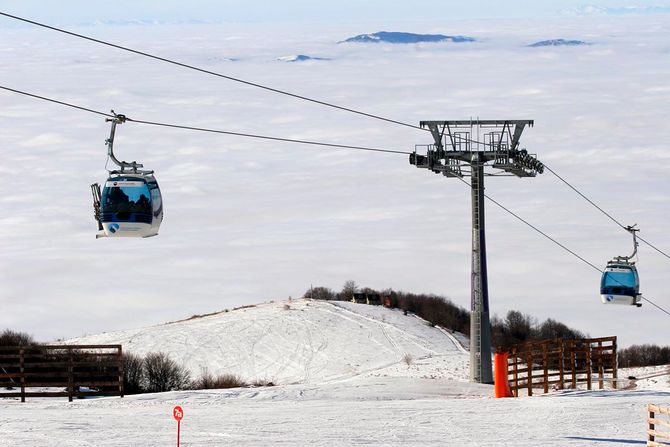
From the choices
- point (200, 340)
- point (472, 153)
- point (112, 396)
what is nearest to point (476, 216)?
point (472, 153)

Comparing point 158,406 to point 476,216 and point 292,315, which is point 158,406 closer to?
point 476,216

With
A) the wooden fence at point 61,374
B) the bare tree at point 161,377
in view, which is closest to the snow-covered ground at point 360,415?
the wooden fence at point 61,374

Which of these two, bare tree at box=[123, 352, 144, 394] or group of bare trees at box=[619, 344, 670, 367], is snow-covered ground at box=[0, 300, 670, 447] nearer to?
bare tree at box=[123, 352, 144, 394]

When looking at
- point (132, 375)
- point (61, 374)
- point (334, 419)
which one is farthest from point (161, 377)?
point (334, 419)

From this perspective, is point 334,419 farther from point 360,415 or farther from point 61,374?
point 61,374

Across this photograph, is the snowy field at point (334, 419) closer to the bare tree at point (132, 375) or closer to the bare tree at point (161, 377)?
the bare tree at point (132, 375)

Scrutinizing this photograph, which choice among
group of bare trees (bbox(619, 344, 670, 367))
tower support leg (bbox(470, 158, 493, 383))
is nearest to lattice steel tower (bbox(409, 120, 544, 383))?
tower support leg (bbox(470, 158, 493, 383))
